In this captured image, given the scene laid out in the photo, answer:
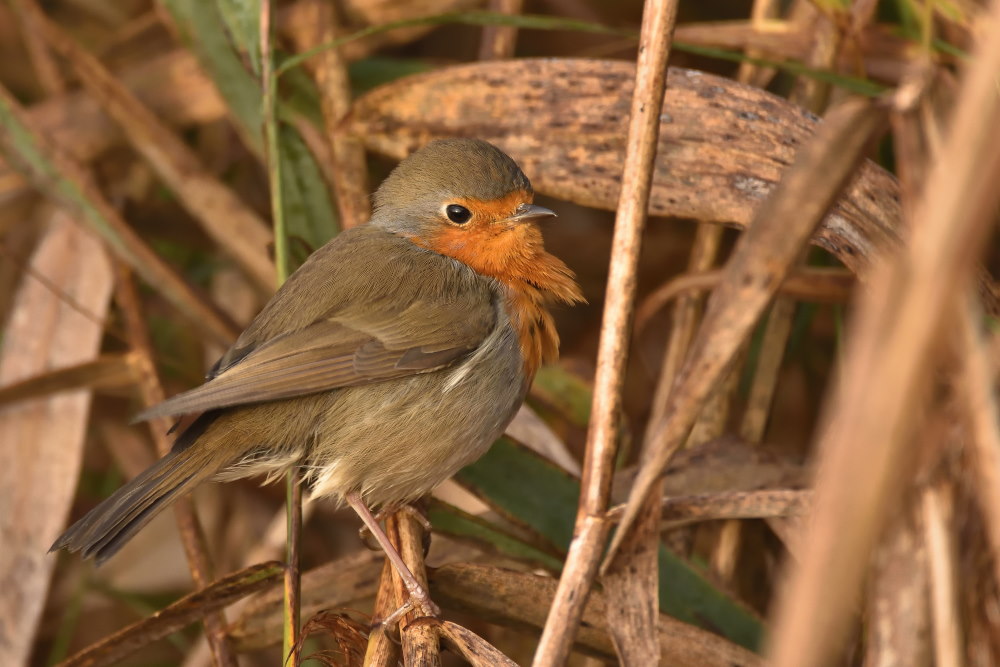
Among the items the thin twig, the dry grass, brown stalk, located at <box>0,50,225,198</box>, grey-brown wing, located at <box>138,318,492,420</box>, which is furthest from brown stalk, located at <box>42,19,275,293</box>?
the thin twig

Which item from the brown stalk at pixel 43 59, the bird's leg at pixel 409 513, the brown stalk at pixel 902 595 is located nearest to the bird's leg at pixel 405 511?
the bird's leg at pixel 409 513

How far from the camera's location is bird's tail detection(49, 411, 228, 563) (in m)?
2.22

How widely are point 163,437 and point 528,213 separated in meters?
1.30

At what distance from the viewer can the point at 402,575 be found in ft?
7.46

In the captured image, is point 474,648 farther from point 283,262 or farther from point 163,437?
point 163,437

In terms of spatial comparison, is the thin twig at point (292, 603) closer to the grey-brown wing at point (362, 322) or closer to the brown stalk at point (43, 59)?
the grey-brown wing at point (362, 322)

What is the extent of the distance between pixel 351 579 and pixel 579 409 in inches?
37.8

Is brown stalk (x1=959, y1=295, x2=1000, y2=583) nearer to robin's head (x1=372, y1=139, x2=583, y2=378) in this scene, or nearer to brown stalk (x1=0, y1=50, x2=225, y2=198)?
robin's head (x1=372, y1=139, x2=583, y2=378)

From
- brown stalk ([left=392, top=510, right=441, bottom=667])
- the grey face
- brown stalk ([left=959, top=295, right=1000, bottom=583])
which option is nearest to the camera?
brown stalk ([left=959, top=295, right=1000, bottom=583])

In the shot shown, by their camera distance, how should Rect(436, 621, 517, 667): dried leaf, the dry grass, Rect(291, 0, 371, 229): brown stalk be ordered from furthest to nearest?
Rect(291, 0, 371, 229): brown stalk
Rect(436, 621, 517, 667): dried leaf
the dry grass

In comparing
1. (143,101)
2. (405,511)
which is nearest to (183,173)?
(143,101)

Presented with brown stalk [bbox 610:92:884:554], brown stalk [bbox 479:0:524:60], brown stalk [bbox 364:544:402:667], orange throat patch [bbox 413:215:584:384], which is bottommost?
brown stalk [bbox 364:544:402:667]

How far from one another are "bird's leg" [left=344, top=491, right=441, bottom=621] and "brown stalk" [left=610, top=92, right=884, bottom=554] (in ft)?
2.71

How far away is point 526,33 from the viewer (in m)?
4.45
